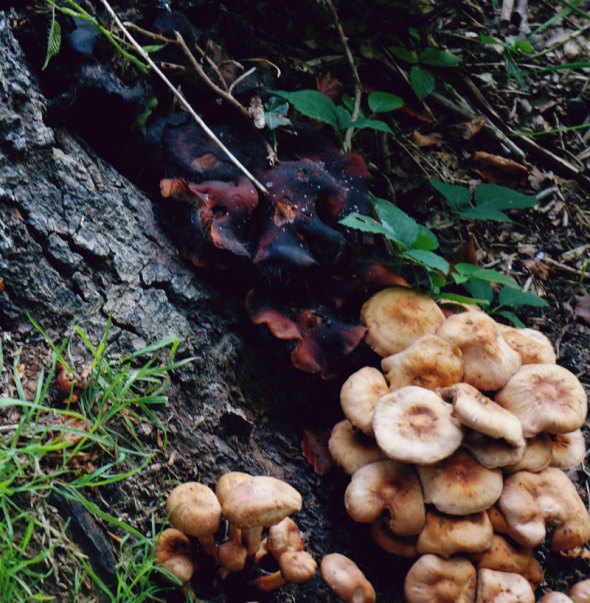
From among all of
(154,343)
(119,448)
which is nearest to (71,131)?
(154,343)

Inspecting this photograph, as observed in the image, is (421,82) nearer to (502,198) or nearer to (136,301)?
(502,198)

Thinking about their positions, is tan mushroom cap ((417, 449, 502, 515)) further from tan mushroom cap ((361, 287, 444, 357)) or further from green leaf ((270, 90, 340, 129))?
green leaf ((270, 90, 340, 129))

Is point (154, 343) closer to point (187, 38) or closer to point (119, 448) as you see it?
point (119, 448)

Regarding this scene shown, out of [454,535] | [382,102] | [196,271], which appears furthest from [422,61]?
[454,535]

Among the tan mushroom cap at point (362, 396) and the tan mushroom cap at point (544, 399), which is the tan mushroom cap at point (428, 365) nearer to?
the tan mushroom cap at point (362, 396)

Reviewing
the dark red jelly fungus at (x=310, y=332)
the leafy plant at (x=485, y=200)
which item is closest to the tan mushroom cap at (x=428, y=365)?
the dark red jelly fungus at (x=310, y=332)

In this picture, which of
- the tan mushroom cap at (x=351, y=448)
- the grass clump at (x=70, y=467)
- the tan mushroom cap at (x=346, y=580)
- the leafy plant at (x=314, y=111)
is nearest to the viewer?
the grass clump at (x=70, y=467)

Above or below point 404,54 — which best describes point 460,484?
below
